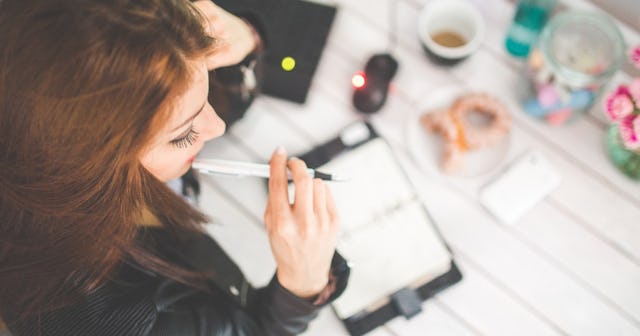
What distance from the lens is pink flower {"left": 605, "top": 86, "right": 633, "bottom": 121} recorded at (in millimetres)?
721

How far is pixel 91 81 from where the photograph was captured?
0.47 metres

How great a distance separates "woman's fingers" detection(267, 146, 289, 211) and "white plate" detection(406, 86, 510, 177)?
0.34 meters

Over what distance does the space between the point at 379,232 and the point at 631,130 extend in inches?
16.2

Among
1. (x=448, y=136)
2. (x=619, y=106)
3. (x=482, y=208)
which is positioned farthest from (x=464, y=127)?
(x=619, y=106)

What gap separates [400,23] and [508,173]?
35 cm

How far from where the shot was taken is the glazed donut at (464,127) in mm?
914

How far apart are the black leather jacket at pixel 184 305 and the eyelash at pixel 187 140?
215 mm

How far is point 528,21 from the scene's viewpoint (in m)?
0.97

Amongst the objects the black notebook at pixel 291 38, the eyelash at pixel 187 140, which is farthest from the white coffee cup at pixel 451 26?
the eyelash at pixel 187 140

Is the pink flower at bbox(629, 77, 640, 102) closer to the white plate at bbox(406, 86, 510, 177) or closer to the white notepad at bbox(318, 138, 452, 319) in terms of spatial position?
the white plate at bbox(406, 86, 510, 177)

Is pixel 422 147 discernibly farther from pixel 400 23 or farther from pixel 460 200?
pixel 400 23

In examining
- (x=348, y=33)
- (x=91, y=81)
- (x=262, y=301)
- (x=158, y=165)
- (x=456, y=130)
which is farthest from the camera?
(x=348, y=33)

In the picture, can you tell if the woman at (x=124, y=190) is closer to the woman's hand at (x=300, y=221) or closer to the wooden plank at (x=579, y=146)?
the woman's hand at (x=300, y=221)

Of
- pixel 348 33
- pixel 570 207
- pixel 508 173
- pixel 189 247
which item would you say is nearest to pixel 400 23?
pixel 348 33
